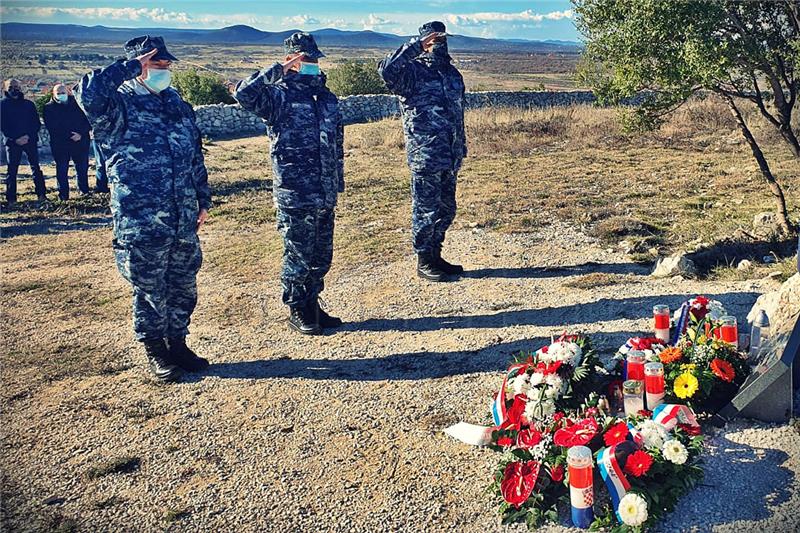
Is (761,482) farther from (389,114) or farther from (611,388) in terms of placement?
(389,114)

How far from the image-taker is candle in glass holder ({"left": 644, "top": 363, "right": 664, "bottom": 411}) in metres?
4.09

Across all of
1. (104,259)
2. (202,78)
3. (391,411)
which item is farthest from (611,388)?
(202,78)

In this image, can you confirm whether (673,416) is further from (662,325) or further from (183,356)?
(183,356)

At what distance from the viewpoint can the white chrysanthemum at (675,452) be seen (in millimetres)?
3521

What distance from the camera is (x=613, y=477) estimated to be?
3453 mm

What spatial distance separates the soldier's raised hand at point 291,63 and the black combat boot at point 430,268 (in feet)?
8.03

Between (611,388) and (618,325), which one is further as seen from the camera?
(618,325)

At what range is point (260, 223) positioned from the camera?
1052 centimetres

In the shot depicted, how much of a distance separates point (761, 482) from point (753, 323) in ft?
4.54

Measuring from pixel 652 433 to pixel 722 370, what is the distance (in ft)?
2.93

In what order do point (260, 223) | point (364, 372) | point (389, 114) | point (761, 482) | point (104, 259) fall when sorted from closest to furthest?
1. point (761, 482)
2. point (364, 372)
3. point (104, 259)
4. point (260, 223)
5. point (389, 114)

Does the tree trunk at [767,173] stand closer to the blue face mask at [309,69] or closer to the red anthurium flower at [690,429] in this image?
the blue face mask at [309,69]

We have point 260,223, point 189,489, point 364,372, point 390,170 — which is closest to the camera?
point 189,489

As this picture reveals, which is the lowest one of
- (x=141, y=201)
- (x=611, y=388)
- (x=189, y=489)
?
(x=189, y=489)
